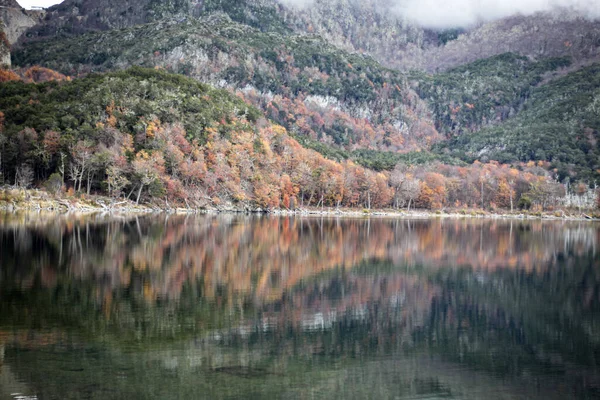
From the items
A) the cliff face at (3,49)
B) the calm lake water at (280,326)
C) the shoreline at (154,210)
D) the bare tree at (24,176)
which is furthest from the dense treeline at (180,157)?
the calm lake water at (280,326)

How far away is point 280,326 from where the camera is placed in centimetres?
1877

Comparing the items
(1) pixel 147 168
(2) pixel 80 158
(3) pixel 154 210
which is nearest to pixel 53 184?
(2) pixel 80 158

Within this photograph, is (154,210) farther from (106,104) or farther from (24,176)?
(106,104)

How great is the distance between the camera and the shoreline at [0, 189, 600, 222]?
76581mm

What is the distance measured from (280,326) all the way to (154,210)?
81941 millimetres

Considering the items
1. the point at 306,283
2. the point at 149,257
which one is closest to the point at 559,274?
the point at 306,283

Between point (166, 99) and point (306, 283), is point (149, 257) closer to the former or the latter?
point (306, 283)

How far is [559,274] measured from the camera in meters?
35.2

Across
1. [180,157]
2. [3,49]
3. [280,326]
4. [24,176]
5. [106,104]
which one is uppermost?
[3,49]

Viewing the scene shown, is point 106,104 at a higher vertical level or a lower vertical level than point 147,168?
higher

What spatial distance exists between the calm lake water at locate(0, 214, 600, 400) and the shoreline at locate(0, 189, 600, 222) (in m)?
43.8

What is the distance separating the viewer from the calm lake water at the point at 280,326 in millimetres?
13703

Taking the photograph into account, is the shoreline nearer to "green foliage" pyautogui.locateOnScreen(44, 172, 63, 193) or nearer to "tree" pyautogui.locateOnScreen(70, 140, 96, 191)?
"green foliage" pyautogui.locateOnScreen(44, 172, 63, 193)

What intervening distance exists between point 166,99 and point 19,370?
4476 inches
